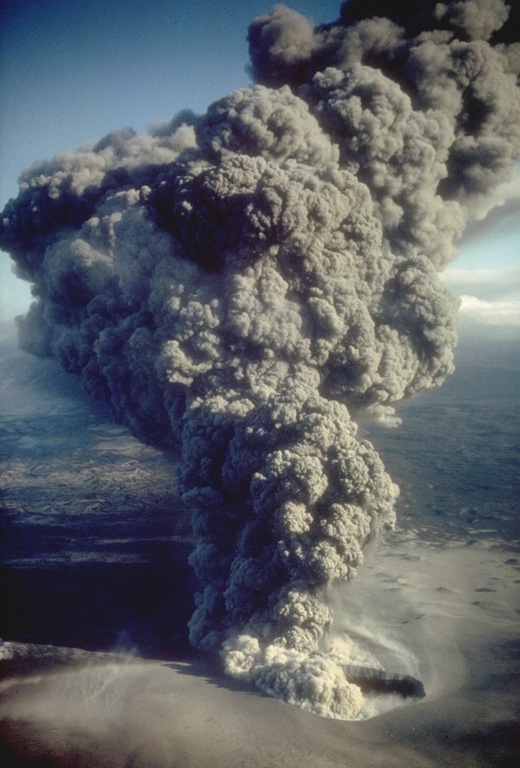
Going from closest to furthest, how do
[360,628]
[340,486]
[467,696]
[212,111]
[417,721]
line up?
[417,721] → [467,696] → [340,486] → [360,628] → [212,111]

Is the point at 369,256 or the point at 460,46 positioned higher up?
the point at 460,46

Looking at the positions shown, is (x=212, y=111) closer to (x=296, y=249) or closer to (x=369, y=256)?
(x=296, y=249)

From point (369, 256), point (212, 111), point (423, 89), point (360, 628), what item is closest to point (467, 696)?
point (360, 628)

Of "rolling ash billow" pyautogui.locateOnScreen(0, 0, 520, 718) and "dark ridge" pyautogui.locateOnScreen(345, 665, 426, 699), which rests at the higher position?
"rolling ash billow" pyautogui.locateOnScreen(0, 0, 520, 718)

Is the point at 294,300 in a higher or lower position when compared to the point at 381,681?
higher

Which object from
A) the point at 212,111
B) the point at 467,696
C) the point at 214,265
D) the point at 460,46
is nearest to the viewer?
the point at 467,696

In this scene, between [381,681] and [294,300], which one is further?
[294,300]

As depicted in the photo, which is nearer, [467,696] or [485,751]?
[485,751]

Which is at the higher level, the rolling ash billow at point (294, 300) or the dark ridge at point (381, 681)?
the rolling ash billow at point (294, 300)
